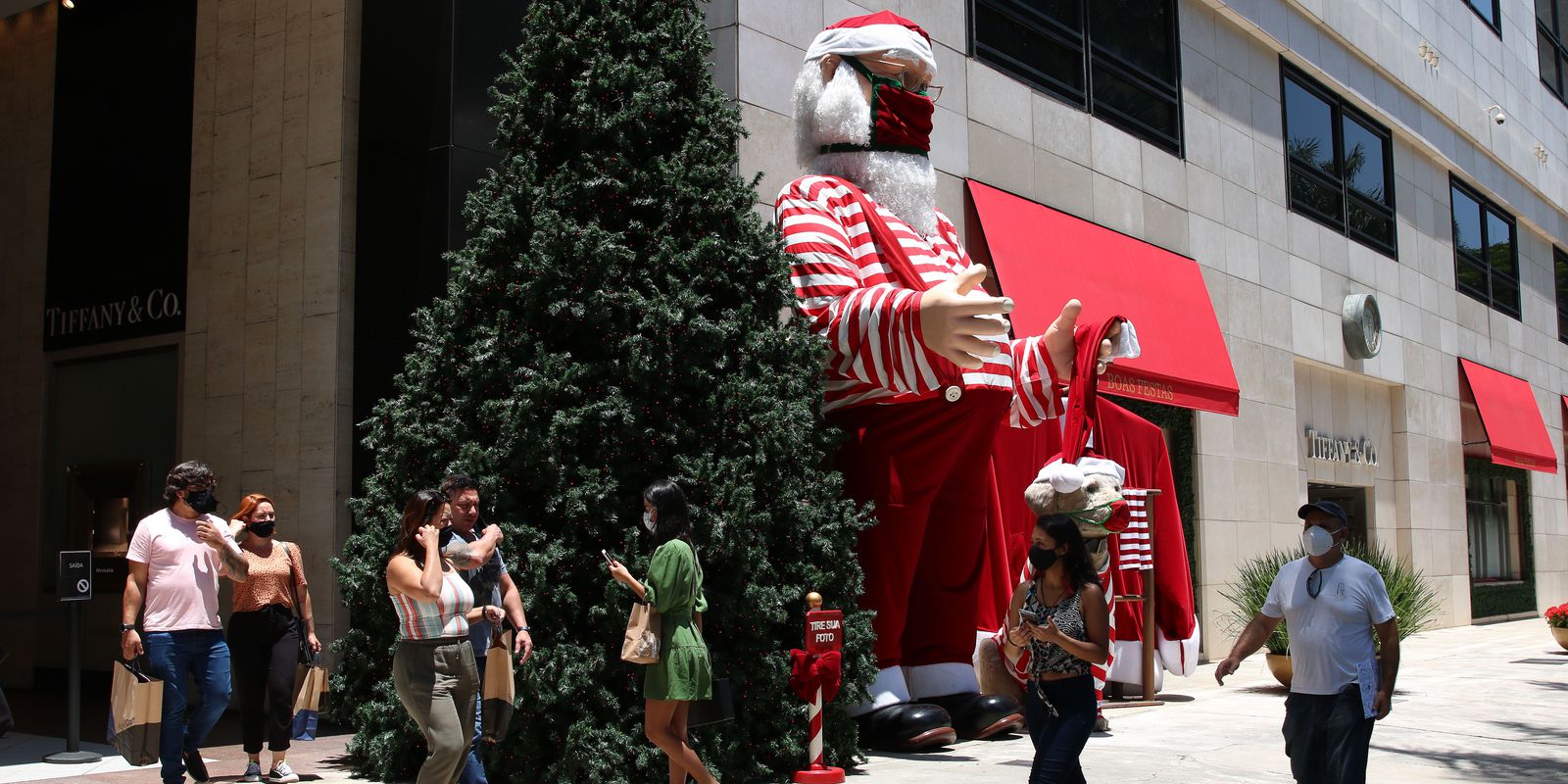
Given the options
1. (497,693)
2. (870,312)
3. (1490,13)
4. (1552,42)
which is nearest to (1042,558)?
(870,312)

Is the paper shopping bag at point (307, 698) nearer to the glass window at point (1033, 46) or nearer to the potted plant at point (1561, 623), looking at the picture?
the glass window at point (1033, 46)

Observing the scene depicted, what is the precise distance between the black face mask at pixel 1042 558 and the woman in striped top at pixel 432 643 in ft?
7.44

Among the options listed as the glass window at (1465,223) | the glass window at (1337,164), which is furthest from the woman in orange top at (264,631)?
the glass window at (1465,223)

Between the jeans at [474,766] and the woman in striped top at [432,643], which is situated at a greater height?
the woman in striped top at [432,643]

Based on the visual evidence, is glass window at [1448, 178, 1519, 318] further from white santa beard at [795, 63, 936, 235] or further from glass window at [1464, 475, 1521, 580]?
white santa beard at [795, 63, 936, 235]

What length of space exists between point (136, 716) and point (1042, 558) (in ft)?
13.6

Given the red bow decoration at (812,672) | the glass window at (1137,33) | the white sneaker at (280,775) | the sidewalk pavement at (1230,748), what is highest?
the glass window at (1137,33)

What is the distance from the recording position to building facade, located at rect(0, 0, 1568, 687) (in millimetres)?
9117

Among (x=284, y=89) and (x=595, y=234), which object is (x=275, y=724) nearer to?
(x=595, y=234)

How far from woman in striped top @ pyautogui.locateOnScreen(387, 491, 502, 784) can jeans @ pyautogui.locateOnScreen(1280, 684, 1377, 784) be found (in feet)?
10.9

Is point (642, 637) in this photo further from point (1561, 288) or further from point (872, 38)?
point (1561, 288)

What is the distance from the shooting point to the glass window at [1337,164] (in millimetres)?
17219

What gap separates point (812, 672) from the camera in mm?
6617

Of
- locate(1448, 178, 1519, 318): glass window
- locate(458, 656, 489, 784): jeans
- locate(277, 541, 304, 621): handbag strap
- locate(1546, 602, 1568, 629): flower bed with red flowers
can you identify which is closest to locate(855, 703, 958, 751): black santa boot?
locate(458, 656, 489, 784): jeans
